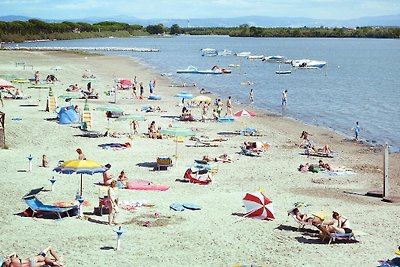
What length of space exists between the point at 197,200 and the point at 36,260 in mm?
7575

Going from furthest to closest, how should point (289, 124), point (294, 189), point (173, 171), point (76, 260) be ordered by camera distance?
point (289, 124)
point (173, 171)
point (294, 189)
point (76, 260)

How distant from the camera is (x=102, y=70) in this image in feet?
241

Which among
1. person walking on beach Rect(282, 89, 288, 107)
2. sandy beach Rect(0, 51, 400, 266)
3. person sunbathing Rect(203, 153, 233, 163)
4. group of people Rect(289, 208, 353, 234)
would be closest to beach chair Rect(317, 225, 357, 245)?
group of people Rect(289, 208, 353, 234)

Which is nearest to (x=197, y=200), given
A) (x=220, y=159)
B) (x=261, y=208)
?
(x=261, y=208)

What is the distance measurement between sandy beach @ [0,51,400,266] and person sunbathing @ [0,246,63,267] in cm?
60

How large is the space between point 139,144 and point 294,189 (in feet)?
29.9

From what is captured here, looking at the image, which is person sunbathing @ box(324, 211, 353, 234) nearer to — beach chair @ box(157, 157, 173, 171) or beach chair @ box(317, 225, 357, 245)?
beach chair @ box(317, 225, 357, 245)

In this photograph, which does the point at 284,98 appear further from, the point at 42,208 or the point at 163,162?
the point at 42,208

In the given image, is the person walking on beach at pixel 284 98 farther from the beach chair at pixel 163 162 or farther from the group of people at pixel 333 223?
the group of people at pixel 333 223

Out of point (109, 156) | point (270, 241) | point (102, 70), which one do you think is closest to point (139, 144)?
point (109, 156)

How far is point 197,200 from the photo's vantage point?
20594 mm

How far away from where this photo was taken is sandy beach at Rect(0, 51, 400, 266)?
1572 centimetres

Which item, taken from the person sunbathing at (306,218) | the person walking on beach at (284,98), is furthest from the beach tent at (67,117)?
the person walking on beach at (284,98)

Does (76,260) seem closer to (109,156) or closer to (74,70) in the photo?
(109,156)
